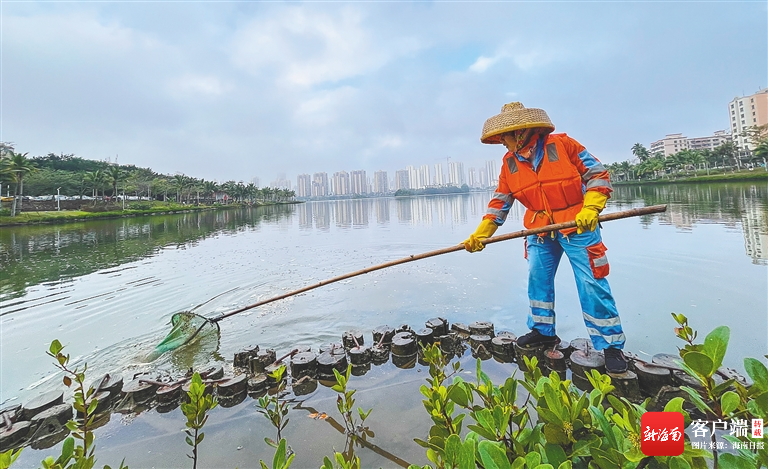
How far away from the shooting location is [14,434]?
7.86 ft

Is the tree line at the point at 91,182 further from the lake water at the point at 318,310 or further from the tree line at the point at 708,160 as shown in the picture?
the tree line at the point at 708,160

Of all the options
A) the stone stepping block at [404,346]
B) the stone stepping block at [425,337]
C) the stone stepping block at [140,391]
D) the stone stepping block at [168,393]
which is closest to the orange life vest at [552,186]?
the stone stepping block at [425,337]

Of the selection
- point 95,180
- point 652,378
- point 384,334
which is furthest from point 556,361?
point 95,180

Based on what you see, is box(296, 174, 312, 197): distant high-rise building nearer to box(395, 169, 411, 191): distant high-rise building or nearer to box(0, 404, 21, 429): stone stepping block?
box(395, 169, 411, 191): distant high-rise building

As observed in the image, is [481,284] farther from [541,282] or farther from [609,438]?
[609,438]

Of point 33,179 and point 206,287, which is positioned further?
point 33,179

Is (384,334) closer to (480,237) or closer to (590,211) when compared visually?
(480,237)

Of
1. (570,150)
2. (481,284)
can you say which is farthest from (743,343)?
(481,284)

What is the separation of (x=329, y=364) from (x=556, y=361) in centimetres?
215

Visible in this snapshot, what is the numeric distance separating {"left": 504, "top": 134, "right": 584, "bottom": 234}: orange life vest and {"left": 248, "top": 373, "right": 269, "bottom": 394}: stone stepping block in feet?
9.92

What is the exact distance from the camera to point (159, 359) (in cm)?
398

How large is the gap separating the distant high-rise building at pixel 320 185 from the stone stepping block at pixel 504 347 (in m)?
175

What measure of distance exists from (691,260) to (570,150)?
6277 millimetres

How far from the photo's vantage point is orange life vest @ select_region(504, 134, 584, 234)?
2895mm
